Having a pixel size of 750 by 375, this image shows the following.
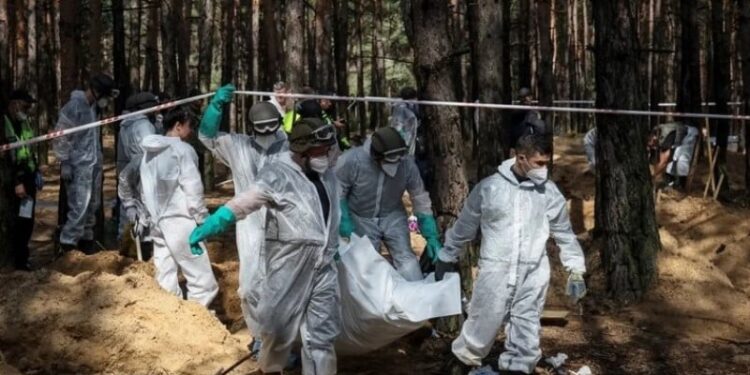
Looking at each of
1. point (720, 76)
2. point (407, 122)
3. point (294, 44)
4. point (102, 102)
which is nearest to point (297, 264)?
point (102, 102)

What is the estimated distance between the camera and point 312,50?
32500 millimetres

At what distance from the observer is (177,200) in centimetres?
820

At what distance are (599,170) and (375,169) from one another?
3001 mm

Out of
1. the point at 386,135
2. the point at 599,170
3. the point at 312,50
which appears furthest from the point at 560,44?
the point at 386,135

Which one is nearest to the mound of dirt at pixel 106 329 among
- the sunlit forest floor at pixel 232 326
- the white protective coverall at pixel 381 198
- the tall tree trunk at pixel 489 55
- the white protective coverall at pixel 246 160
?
the sunlit forest floor at pixel 232 326

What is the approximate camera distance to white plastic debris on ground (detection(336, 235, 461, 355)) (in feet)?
22.1

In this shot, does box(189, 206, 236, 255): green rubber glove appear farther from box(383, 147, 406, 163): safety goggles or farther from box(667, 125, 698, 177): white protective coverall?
box(667, 125, 698, 177): white protective coverall

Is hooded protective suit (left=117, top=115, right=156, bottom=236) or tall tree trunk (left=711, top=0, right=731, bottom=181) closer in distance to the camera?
hooded protective suit (left=117, top=115, right=156, bottom=236)

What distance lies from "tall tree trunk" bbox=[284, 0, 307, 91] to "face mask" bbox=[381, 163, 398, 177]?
6.43 meters

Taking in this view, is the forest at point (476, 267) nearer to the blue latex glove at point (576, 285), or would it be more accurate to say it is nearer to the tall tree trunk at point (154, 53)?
the blue latex glove at point (576, 285)

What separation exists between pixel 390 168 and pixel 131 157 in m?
3.79

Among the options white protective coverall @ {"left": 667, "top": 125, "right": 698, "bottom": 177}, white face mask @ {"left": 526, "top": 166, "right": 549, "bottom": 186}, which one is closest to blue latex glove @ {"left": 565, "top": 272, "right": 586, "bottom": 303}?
white face mask @ {"left": 526, "top": 166, "right": 549, "bottom": 186}

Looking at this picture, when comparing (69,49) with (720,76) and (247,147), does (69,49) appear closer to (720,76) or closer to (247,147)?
(247,147)

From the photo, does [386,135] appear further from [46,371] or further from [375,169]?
[46,371]
